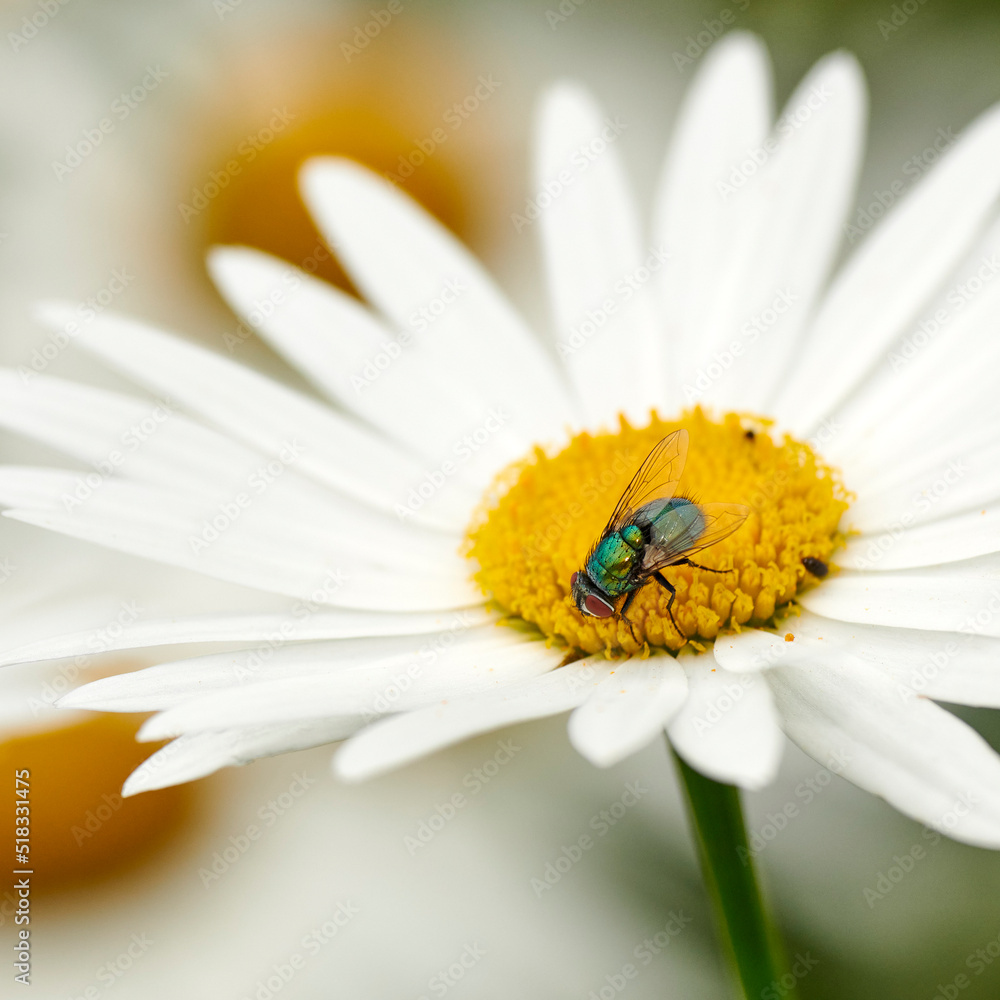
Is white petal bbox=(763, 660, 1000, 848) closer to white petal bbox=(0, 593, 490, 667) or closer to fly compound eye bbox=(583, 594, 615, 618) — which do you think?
fly compound eye bbox=(583, 594, 615, 618)

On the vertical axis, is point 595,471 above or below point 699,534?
above

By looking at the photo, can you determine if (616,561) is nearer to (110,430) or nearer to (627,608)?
(627,608)

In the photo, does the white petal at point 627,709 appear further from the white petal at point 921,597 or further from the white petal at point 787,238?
the white petal at point 787,238

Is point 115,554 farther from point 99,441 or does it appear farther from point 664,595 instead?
point 664,595

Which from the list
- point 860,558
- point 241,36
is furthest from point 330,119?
point 860,558

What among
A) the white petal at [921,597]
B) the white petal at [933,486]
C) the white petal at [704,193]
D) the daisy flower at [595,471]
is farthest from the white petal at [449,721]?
the white petal at [704,193]

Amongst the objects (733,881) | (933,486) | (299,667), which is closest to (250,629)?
(299,667)
